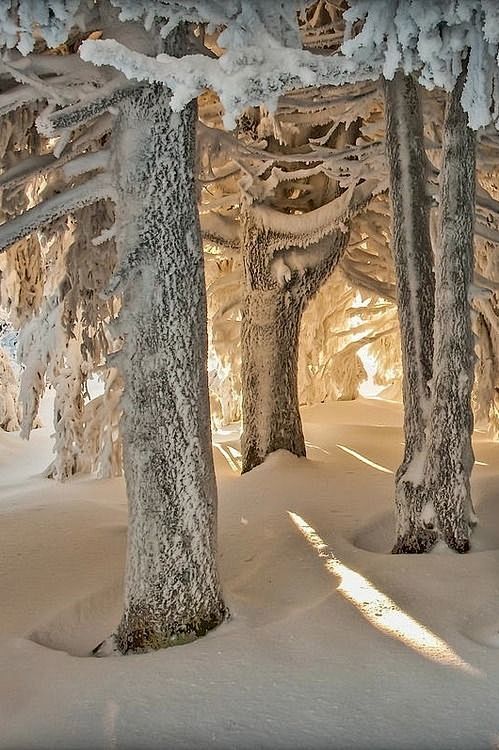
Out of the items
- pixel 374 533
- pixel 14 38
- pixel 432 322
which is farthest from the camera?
pixel 374 533

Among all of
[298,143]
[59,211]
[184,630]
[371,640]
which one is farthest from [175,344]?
[298,143]

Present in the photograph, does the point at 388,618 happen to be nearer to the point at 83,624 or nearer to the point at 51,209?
the point at 83,624

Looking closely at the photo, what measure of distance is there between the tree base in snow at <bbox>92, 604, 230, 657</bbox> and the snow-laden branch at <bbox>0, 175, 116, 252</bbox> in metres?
2.23

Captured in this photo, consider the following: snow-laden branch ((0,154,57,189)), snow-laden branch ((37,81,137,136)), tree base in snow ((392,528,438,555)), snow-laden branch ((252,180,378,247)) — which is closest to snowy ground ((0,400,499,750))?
tree base in snow ((392,528,438,555))

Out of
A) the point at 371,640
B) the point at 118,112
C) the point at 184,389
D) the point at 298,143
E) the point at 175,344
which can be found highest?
the point at 298,143

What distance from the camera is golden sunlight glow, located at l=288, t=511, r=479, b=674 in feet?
12.1

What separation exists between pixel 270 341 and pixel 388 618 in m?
4.75

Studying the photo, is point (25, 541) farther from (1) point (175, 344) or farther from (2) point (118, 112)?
(2) point (118, 112)

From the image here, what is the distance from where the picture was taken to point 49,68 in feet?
12.7

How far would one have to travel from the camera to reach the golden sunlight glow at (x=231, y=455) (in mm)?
9166

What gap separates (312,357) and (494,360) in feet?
14.8

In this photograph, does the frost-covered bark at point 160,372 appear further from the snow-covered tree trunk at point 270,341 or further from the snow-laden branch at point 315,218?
the snow-covered tree trunk at point 270,341

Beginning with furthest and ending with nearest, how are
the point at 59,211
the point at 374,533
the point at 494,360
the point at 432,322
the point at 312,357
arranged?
the point at 312,357 → the point at 494,360 → the point at 374,533 → the point at 432,322 → the point at 59,211

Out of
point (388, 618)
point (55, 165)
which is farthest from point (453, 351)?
point (55, 165)
